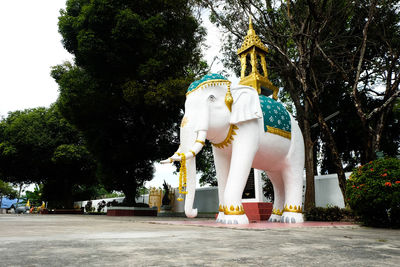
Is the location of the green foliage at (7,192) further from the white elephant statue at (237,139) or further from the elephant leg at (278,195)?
the white elephant statue at (237,139)

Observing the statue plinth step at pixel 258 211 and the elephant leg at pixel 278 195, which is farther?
the statue plinth step at pixel 258 211

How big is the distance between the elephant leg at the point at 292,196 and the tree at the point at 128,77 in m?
7.22

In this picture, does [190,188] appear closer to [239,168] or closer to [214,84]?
[239,168]

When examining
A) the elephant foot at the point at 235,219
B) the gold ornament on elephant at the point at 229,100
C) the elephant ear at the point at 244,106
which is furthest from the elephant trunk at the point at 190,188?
the gold ornament on elephant at the point at 229,100

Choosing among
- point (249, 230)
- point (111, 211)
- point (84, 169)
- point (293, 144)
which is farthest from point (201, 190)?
point (249, 230)

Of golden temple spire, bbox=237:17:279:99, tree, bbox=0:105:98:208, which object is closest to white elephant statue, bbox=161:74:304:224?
golden temple spire, bbox=237:17:279:99

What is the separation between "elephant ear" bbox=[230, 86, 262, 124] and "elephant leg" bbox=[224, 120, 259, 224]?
17 cm

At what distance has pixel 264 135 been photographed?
7441 millimetres

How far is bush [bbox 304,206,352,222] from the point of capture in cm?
942

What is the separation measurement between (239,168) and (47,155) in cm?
2042

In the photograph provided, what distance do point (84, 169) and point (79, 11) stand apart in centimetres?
1172

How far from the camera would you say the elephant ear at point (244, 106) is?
23.3 feet

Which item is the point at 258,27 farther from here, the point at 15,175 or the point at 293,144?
the point at 15,175

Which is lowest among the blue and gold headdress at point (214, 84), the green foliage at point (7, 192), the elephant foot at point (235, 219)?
the green foliage at point (7, 192)
